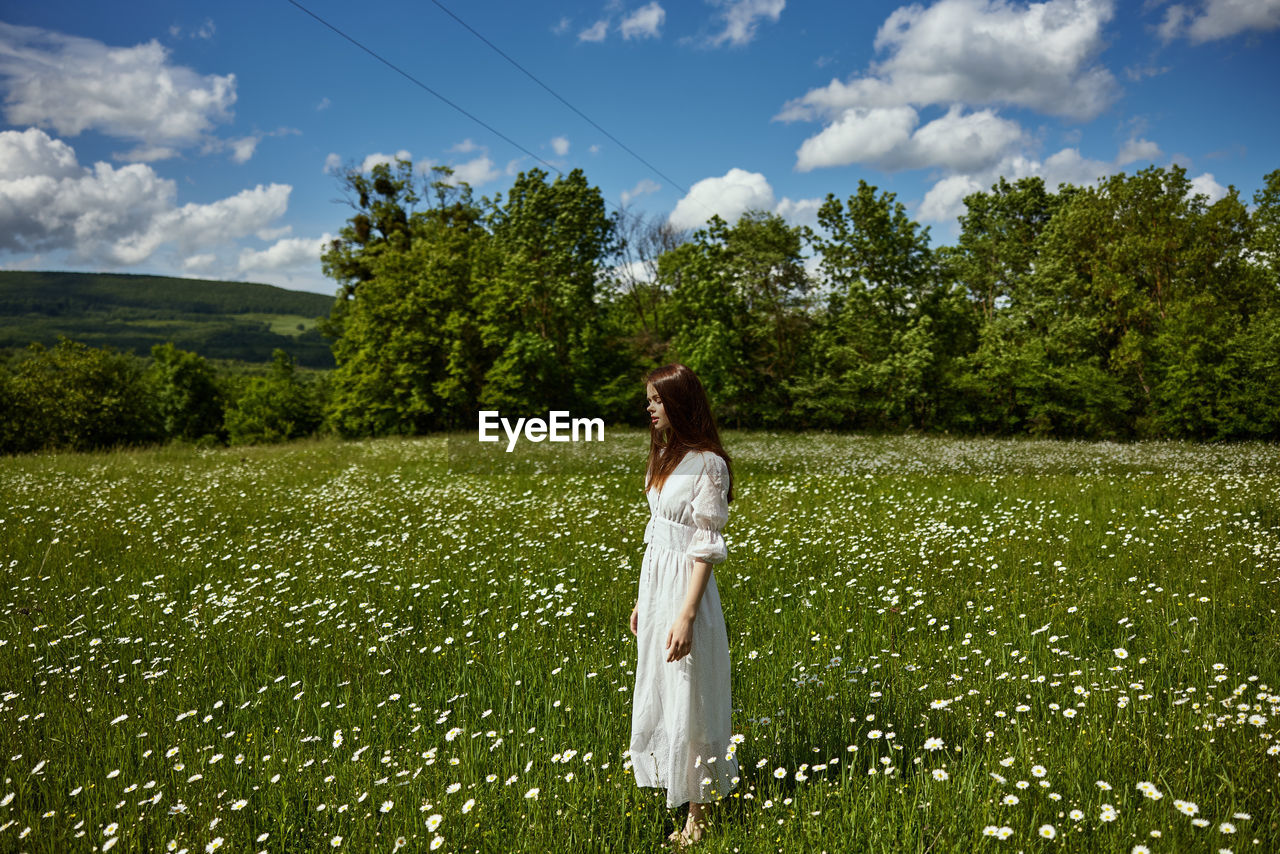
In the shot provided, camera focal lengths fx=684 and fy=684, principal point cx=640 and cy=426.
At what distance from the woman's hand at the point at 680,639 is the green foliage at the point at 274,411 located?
5871 cm

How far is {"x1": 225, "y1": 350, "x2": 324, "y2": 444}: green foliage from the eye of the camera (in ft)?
187

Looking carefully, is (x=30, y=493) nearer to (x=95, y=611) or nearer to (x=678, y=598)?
(x=95, y=611)

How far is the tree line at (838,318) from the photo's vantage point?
29.4 meters

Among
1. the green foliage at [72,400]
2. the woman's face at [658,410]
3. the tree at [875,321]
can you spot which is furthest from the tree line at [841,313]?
the woman's face at [658,410]

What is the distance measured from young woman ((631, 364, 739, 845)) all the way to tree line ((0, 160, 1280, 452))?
98.5 feet

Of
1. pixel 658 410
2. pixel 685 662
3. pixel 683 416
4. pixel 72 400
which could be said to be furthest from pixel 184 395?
pixel 685 662

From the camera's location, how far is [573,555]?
791cm

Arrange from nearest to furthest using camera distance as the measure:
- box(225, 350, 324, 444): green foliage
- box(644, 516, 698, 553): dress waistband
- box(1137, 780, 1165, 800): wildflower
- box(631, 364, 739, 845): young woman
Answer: box(1137, 780, 1165, 800): wildflower < box(631, 364, 739, 845): young woman < box(644, 516, 698, 553): dress waistband < box(225, 350, 324, 444): green foliage

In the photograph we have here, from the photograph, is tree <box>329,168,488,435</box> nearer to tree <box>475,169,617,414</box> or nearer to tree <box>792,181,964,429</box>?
tree <box>475,169,617,414</box>

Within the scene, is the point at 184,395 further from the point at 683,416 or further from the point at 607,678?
the point at 683,416

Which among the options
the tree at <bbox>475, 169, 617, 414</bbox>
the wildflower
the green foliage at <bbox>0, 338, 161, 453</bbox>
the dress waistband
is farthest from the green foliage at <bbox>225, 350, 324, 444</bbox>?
the wildflower

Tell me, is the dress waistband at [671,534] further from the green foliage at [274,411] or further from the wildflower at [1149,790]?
the green foliage at [274,411]

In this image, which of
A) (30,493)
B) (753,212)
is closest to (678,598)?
(30,493)

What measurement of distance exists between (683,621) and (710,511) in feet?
1.67
